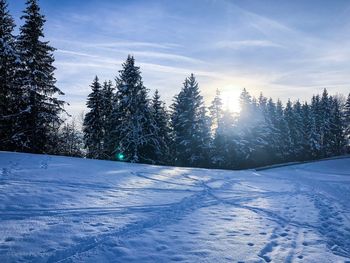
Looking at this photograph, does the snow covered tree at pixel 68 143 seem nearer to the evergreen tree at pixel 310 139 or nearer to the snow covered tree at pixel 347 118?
the evergreen tree at pixel 310 139

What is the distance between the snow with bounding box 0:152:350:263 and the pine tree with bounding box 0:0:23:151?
9.84 meters

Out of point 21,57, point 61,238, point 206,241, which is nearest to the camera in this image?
point 61,238

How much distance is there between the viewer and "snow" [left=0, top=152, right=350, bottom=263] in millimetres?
5793

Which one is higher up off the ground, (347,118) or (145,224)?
(347,118)

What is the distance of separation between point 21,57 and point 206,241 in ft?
68.8

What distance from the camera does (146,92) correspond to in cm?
3394

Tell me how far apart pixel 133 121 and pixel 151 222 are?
83.1 feet

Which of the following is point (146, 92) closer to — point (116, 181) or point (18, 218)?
point (116, 181)

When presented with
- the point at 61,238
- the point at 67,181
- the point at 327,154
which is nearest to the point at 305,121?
the point at 327,154

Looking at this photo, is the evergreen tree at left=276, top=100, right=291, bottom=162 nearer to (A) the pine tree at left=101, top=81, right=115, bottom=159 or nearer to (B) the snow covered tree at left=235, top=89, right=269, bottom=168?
(B) the snow covered tree at left=235, top=89, right=269, bottom=168

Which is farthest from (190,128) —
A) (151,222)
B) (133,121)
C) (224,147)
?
(151,222)

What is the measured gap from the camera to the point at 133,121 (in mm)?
32562

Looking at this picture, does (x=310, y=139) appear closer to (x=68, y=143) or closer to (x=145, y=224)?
(x=68, y=143)

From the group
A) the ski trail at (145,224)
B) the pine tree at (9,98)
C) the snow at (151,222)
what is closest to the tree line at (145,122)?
the pine tree at (9,98)
